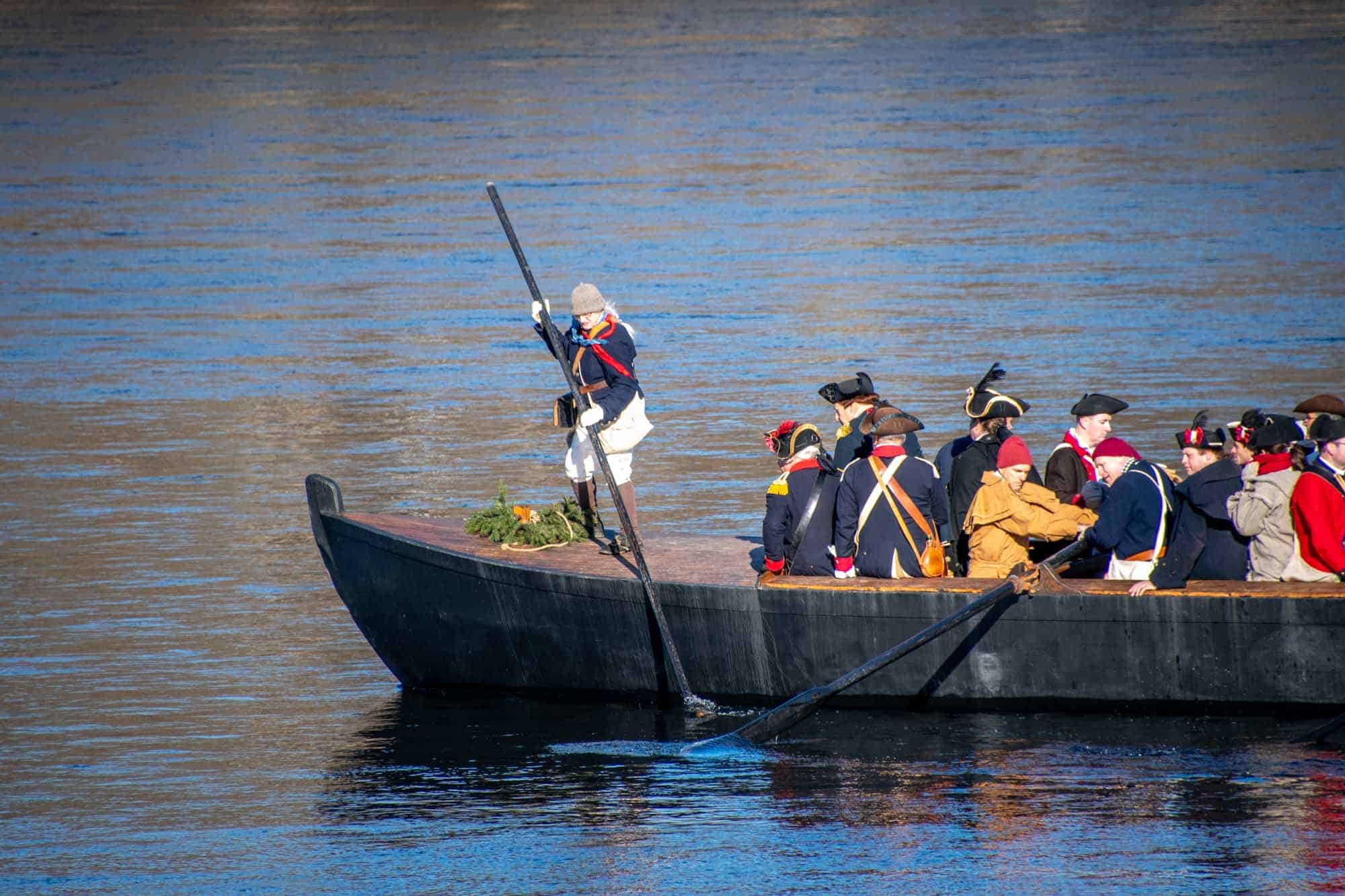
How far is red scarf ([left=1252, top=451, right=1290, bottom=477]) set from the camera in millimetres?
10680

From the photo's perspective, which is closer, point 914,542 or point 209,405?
point 914,542

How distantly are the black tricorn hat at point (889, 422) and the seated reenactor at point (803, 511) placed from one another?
0.34 m

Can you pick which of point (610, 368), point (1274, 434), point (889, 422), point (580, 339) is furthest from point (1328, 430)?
point (580, 339)

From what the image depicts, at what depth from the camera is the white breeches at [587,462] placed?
41.8 feet

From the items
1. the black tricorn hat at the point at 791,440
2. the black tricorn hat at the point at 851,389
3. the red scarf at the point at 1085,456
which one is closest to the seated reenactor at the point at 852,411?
the black tricorn hat at the point at 851,389

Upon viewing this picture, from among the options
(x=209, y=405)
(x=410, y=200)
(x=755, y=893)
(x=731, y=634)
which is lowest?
(x=755, y=893)

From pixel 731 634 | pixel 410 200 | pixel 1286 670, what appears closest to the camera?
Answer: pixel 1286 670

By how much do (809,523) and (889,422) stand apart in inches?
29.5

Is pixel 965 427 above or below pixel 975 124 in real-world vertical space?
below

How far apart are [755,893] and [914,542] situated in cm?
288

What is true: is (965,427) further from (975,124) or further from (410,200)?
(975,124)

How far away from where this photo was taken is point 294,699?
12500 millimetres

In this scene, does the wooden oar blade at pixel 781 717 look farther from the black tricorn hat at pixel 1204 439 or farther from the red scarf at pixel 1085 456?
the black tricorn hat at pixel 1204 439

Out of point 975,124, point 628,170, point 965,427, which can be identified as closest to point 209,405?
point 965,427
